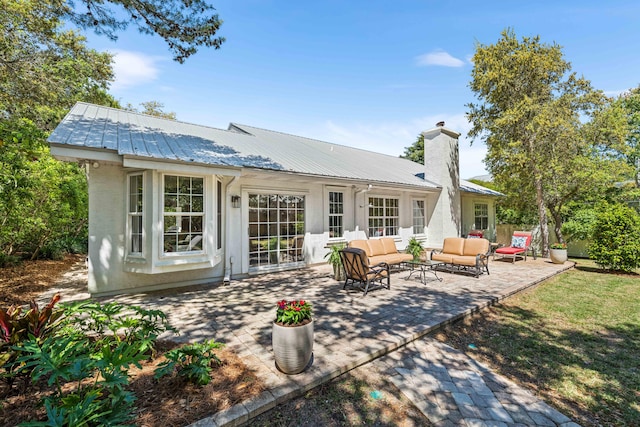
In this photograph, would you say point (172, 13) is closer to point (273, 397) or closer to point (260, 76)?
point (260, 76)

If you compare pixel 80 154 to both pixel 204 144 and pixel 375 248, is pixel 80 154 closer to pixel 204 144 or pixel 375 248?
pixel 204 144

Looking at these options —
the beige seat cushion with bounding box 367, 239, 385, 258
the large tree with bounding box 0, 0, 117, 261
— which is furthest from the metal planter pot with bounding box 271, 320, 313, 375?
the large tree with bounding box 0, 0, 117, 261

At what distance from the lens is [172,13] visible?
553 cm

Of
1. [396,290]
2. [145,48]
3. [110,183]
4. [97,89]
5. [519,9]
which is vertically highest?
[97,89]

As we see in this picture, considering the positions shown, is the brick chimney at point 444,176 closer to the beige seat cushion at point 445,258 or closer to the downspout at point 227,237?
the beige seat cushion at point 445,258

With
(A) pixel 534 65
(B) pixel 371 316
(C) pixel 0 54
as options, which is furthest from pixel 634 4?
(C) pixel 0 54

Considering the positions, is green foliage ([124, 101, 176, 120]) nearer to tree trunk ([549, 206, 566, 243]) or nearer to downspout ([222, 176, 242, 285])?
downspout ([222, 176, 242, 285])

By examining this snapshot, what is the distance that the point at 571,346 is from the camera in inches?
162

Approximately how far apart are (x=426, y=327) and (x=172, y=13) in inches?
295

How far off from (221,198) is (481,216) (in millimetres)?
14772

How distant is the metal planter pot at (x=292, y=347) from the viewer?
3023mm

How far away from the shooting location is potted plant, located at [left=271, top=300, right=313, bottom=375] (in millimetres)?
3025

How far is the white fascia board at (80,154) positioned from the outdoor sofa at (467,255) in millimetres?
9048

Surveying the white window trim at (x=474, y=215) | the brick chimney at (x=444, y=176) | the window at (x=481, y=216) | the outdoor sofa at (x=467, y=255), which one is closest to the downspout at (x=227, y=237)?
the outdoor sofa at (x=467, y=255)
